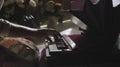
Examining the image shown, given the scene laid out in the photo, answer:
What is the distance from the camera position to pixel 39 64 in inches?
48.2

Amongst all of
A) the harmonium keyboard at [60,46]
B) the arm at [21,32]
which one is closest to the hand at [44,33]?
the arm at [21,32]

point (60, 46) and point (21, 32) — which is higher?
point (21, 32)

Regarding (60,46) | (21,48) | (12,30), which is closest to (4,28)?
(12,30)

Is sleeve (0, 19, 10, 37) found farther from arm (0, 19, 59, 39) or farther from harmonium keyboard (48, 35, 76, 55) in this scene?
harmonium keyboard (48, 35, 76, 55)

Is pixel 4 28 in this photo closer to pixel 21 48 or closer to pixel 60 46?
pixel 21 48

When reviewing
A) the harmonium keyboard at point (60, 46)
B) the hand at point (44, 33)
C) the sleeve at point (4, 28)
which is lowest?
the harmonium keyboard at point (60, 46)

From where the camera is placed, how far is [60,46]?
132 centimetres

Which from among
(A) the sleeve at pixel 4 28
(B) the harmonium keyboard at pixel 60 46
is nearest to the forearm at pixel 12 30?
(A) the sleeve at pixel 4 28

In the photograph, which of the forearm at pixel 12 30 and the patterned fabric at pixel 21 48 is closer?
the forearm at pixel 12 30

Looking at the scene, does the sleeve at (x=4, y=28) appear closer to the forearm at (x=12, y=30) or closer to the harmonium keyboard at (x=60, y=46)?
the forearm at (x=12, y=30)

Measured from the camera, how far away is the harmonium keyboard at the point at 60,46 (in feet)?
4.14

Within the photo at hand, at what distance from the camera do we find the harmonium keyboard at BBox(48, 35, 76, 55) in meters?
1.26

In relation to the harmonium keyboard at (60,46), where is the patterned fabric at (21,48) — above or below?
above

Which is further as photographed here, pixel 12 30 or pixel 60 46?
pixel 60 46
